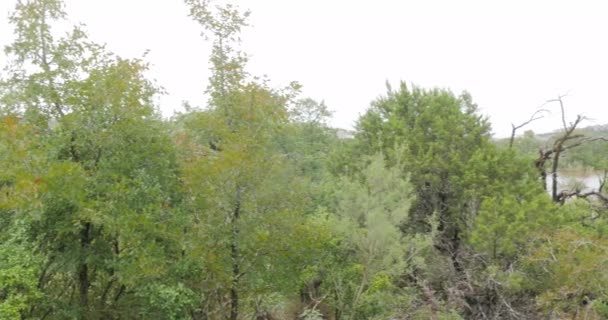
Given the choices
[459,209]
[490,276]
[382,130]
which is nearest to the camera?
[490,276]

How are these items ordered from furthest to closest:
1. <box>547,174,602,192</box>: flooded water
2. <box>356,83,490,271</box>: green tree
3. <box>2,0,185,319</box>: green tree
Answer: <box>547,174,602,192</box>: flooded water, <box>356,83,490,271</box>: green tree, <box>2,0,185,319</box>: green tree

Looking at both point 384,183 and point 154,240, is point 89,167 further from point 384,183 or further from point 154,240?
point 384,183

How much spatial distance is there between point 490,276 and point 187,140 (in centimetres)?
739

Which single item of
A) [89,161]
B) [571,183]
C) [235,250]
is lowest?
[235,250]

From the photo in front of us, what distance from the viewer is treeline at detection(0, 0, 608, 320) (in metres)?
8.21

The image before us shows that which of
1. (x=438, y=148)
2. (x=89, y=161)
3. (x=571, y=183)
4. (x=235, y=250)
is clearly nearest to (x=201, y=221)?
(x=235, y=250)

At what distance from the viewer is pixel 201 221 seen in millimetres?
9008

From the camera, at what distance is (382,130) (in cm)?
1647

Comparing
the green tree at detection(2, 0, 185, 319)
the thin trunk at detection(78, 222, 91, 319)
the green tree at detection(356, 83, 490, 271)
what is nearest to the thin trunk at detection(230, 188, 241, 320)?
the green tree at detection(2, 0, 185, 319)

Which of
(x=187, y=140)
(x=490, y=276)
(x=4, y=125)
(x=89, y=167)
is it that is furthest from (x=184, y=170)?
(x=490, y=276)

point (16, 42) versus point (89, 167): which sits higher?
point (16, 42)

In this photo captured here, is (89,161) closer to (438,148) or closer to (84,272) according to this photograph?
(84,272)

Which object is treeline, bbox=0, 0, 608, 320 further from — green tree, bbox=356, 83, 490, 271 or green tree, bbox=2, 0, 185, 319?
green tree, bbox=356, 83, 490, 271

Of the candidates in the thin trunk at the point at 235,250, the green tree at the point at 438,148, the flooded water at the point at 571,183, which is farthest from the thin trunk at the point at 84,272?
the flooded water at the point at 571,183
